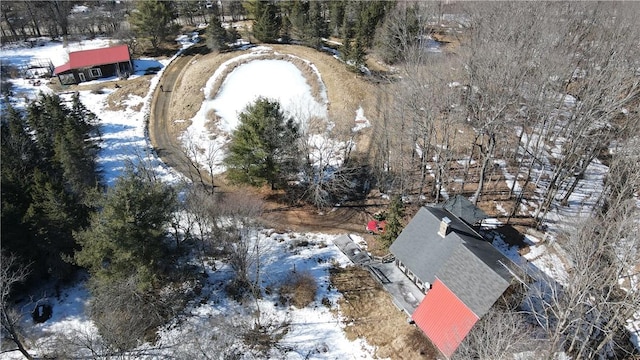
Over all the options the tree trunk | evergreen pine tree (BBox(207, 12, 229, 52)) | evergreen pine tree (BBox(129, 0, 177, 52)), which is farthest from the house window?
the tree trunk

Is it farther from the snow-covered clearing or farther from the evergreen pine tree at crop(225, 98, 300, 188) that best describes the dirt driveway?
the evergreen pine tree at crop(225, 98, 300, 188)

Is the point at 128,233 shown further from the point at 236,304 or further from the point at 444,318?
the point at 444,318

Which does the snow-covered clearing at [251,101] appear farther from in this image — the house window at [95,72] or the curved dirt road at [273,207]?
the house window at [95,72]

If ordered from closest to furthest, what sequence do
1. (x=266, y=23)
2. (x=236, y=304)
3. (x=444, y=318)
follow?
1. (x=444, y=318)
2. (x=236, y=304)
3. (x=266, y=23)

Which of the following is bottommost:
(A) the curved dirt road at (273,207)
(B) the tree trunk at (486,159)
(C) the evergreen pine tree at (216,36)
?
(A) the curved dirt road at (273,207)

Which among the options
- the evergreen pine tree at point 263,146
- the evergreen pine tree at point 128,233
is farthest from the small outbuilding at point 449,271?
the evergreen pine tree at point 128,233

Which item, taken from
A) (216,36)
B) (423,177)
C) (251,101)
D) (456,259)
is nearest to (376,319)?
(456,259)

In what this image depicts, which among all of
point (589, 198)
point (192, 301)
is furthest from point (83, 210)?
point (589, 198)
